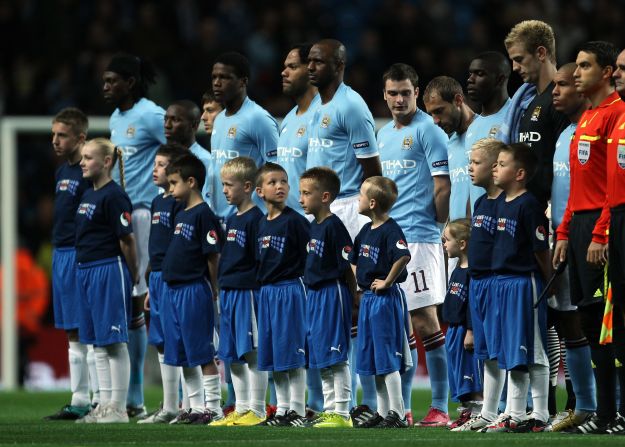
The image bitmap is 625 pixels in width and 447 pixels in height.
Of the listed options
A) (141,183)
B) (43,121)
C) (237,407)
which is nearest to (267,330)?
(237,407)

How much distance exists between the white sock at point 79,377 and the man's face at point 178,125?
172cm

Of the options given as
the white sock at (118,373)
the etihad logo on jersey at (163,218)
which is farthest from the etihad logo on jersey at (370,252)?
the white sock at (118,373)

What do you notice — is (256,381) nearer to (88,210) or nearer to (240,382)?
(240,382)

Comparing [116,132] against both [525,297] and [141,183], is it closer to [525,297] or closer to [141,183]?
[141,183]

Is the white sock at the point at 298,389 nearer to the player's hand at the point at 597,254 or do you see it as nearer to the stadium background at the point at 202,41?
the player's hand at the point at 597,254

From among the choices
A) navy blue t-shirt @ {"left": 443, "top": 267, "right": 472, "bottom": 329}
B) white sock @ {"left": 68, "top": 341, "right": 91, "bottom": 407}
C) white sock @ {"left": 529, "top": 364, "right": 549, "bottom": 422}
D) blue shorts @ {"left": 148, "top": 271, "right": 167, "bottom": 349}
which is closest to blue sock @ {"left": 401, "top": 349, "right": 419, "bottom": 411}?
navy blue t-shirt @ {"left": 443, "top": 267, "right": 472, "bottom": 329}

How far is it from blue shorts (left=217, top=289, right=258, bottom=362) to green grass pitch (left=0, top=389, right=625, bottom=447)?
1.90ft

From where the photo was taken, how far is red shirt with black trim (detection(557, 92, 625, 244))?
8.62 meters

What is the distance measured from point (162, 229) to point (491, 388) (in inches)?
112

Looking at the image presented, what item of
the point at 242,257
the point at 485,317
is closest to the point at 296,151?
the point at 242,257

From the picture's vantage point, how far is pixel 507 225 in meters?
8.91

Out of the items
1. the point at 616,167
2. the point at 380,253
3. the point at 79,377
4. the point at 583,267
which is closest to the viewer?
the point at 616,167

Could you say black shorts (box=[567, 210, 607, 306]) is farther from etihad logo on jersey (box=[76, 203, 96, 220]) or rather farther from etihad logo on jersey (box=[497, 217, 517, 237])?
etihad logo on jersey (box=[76, 203, 96, 220])

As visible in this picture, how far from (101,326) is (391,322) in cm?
227
